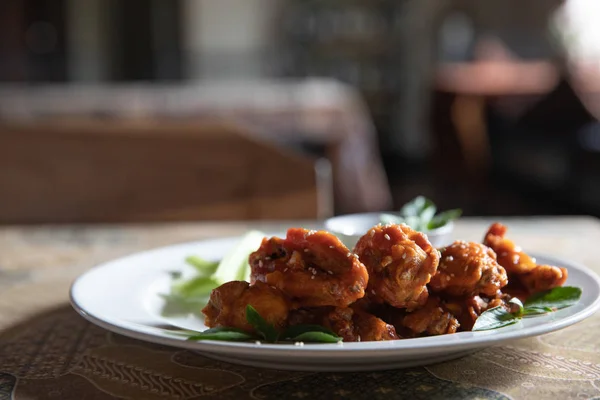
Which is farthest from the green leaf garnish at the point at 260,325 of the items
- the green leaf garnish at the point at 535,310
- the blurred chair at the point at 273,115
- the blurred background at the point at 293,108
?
the blurred chair at the point at 273,115

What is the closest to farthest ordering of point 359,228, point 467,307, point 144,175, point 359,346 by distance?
point 359,346, point 467,307, point 359,228, point 144,175

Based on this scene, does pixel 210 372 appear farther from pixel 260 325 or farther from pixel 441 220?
pixel 441 220

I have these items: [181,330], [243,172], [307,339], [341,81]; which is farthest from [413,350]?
[341,81]

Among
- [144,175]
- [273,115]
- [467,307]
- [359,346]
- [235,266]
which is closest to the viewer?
[359,346]

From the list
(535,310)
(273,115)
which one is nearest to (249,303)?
(535,310)

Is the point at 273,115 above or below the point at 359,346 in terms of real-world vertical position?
below
